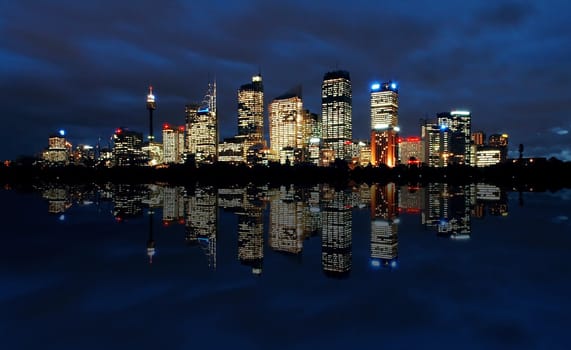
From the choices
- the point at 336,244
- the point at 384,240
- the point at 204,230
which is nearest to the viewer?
the point at 336,244

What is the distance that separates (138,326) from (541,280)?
10191 mm

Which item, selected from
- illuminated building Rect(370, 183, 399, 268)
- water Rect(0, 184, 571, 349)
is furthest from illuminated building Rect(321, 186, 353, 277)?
illuminated building Rect(370, 183, 399, 268)

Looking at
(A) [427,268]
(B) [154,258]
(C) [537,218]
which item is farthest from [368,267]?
(C) [537,218]

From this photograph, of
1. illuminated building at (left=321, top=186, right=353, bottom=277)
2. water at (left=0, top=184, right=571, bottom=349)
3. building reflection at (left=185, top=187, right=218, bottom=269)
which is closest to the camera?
water at (left=0, top=184, right=571, bottom=349)

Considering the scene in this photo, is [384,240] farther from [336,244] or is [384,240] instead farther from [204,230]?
[204,230]

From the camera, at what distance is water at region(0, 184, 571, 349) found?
7.63m

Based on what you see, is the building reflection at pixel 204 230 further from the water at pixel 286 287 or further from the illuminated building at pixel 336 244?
the illuminated building at pixel 336 244

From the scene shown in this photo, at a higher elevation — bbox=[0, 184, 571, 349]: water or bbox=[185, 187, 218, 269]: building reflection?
bbox=[185, 187, 218, 269]: building reflection

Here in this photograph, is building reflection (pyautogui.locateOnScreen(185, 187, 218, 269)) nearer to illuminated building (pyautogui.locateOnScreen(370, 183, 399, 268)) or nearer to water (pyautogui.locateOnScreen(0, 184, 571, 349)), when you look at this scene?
water (pyautogui.locateOnScreen(0, 184, 571, 349))

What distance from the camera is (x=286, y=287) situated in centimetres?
1055

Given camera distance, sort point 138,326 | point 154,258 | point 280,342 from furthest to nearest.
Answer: point 154,258
point 138,326
point 280,342

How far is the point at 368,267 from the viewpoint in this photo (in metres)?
12.5

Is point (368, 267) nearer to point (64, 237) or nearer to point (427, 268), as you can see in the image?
point (427, 268)

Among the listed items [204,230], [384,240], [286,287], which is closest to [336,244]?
[384,240]
